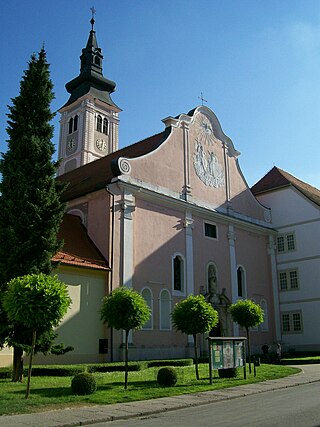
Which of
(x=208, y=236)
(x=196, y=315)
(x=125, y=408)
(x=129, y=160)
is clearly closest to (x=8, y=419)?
(x=125, y=408)

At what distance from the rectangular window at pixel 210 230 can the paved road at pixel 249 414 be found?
19569mm

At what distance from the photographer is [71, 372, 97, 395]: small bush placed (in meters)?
14.1

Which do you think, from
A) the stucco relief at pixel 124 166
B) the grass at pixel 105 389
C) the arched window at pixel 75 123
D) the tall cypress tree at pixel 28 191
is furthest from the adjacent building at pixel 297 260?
the tall cypress tree at pixel 28 191

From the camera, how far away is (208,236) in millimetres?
33438

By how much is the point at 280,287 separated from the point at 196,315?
21733mm

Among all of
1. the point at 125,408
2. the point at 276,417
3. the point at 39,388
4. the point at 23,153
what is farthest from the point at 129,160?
the point at 276,417

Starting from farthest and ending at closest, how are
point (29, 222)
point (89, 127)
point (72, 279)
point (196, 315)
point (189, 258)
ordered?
point (89, 127)
point (189, 258)
point (72, 279)
point (196, 315)
point (29, 222)

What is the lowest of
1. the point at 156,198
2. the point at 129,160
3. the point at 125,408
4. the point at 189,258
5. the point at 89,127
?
the point at 125,408

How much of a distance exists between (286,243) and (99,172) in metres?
16.7

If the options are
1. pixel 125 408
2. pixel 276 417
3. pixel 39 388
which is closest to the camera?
pixel 276 417

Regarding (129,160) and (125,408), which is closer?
(125,408)

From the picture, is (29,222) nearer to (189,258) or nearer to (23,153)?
(23,153)

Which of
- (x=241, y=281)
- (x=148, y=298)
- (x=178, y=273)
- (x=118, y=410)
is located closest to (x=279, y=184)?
(x=241, y=281)

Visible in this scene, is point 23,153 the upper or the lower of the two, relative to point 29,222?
upper
